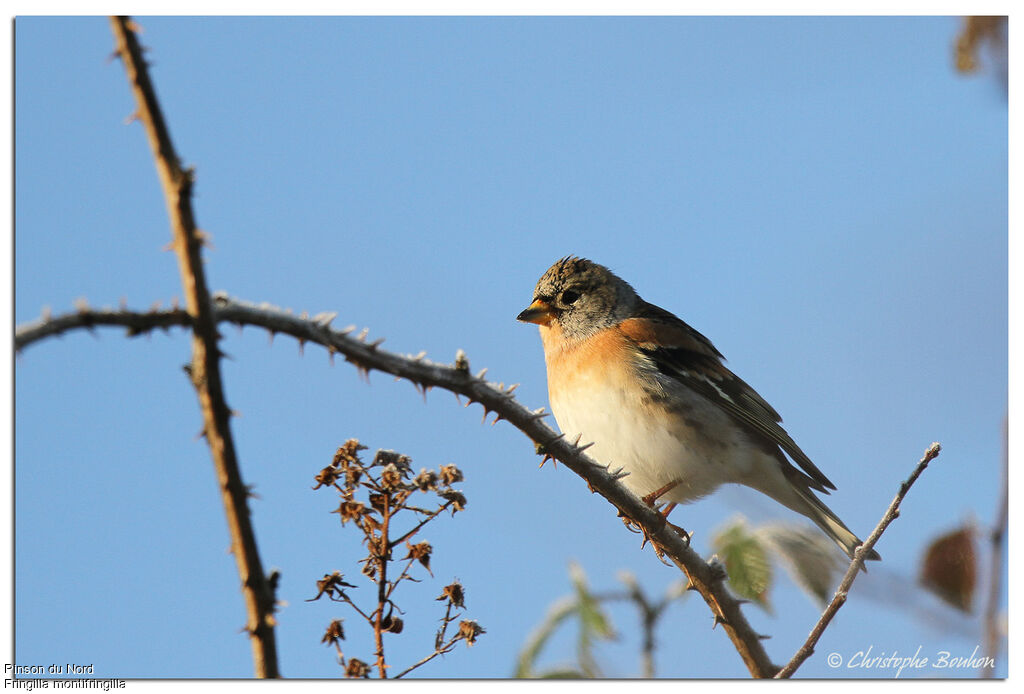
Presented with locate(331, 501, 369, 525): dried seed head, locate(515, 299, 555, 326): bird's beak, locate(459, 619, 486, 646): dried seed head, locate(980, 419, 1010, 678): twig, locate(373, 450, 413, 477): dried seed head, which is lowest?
locate(980, 419, 1010, 678): twig

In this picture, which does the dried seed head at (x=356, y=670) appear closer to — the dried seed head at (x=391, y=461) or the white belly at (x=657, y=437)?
the dried seed head at (x=391, y=461)

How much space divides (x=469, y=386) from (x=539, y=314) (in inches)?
191

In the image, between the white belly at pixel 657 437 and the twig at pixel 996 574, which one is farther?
the white belly at pixel 657 437

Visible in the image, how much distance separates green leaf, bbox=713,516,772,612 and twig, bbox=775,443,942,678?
121 cm

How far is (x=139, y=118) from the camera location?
1.75 m

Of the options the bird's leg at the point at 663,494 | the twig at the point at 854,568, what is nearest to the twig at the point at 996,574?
the twig at the point at 854,568

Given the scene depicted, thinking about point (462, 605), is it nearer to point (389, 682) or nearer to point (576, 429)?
point (389, 682)

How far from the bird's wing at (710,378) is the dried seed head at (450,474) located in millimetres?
3971

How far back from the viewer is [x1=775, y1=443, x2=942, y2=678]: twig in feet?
11.3

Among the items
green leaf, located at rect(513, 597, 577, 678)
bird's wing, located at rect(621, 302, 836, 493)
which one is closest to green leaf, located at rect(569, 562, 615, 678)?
green leaf, located at rect(513, 597, 577, 678)

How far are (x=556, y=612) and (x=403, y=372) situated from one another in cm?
289

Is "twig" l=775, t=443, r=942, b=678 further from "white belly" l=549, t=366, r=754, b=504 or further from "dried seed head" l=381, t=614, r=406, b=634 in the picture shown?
"white belly" l=549, t=366, r=754, b=504

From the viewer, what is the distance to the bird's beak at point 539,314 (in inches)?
293

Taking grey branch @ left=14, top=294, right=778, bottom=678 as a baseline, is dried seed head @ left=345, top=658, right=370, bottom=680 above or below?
below
